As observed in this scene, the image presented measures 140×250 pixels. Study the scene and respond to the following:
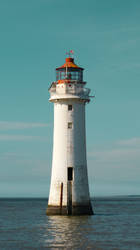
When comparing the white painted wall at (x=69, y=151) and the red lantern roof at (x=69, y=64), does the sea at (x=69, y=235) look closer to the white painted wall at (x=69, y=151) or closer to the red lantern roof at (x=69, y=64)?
the white painted wall at (x=69, y=151)

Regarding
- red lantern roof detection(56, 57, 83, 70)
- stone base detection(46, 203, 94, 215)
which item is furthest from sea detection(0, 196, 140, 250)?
red lantern roof detection(56, 57, 83, 70)

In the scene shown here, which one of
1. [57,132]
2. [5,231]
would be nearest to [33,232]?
[5,231]

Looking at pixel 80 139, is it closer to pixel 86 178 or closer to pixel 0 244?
pixel 86 178

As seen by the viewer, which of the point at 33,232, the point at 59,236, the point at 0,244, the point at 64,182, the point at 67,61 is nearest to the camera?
the point at 0,244

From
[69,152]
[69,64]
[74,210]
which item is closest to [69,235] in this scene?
[74,210]

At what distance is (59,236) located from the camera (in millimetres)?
30484

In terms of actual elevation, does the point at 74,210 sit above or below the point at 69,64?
below

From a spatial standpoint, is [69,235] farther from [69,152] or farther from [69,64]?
[69,64]

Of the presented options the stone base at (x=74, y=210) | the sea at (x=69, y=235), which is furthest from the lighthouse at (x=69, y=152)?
the sea at (x=69, y=235)

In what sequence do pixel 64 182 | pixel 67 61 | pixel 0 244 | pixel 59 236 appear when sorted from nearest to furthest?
pixel 0 244 → pixel 59 236 → pixel 64 182 → pixel 67 61

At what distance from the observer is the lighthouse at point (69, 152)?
4003 centimetres

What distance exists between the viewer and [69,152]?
1585 inches

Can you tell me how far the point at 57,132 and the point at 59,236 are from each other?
1222cm

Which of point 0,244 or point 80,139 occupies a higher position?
point 80,139
